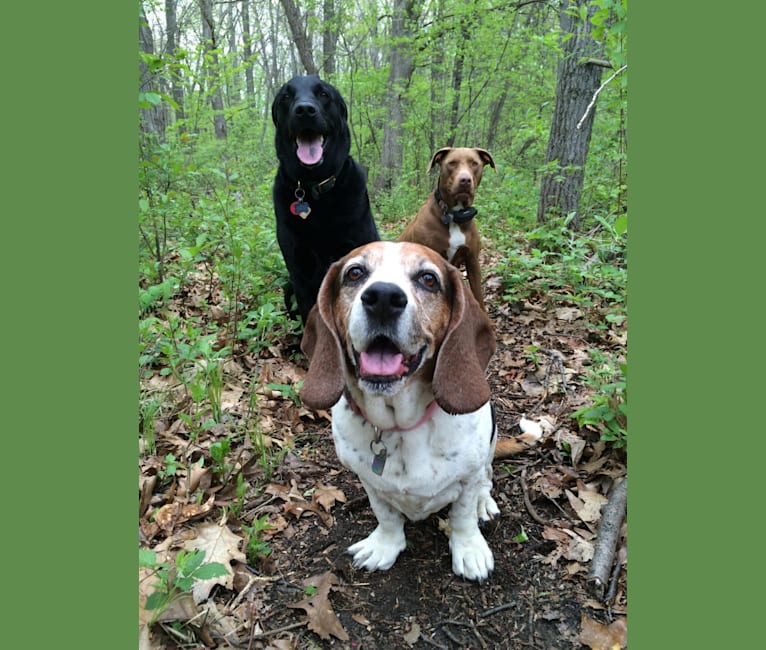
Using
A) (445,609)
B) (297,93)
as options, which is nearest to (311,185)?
(297,93)

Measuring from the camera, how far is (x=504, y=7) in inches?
302

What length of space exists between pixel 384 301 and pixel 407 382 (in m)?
0.37

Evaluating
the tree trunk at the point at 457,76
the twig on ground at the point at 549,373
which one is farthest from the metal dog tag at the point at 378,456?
the tree trunk at the point at 457,76

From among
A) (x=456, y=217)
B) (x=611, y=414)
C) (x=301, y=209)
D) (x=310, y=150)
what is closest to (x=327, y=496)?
(x=611, y=414)

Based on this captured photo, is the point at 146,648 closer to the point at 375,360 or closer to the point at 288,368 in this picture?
the point at 375,360

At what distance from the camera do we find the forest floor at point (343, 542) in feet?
6.50

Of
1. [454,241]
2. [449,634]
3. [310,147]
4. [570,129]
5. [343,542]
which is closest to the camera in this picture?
[449,634]

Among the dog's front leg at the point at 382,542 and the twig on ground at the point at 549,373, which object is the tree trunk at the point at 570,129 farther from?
the dog's front leg at the point at 382,542

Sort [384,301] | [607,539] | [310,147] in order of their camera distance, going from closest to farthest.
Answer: [384,301] → [607,539] → [310,147]

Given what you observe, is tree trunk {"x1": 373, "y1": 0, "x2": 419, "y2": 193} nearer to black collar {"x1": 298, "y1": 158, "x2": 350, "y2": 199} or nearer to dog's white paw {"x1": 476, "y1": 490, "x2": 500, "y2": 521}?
black collar {"x1": 298, "y1": 158, "x2": 350, "y2": 199}

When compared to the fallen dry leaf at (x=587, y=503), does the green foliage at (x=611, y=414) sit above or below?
above

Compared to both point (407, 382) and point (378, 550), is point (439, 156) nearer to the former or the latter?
point (407, 382)

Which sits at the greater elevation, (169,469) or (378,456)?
(378,456)

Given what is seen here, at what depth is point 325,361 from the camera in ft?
6.69
